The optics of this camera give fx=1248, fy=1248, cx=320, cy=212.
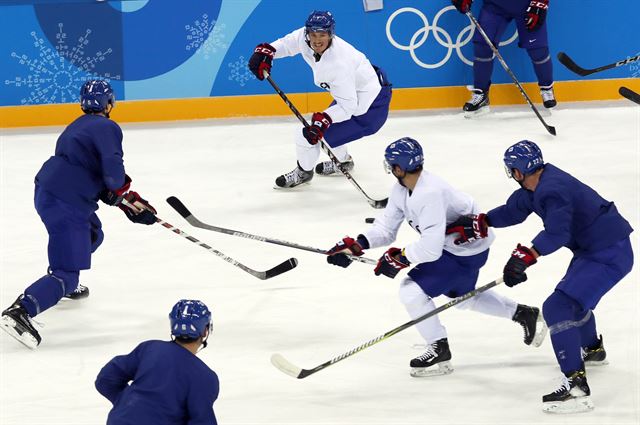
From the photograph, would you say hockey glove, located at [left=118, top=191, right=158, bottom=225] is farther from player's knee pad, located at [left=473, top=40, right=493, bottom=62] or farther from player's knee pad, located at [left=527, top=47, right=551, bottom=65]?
player's knee pad, located at [left=527, top=47, right=551, bottom=65]

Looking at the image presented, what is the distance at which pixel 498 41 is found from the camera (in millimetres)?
8391

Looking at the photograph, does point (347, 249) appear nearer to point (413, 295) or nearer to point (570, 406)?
point (413, 295)

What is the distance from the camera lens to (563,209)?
3961mm

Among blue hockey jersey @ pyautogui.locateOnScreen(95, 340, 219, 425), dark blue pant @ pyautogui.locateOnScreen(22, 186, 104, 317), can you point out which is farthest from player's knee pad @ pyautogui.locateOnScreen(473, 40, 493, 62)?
blue hockey jersey @ pyautogui.locateOnScreen(95, 340, 219, 425)

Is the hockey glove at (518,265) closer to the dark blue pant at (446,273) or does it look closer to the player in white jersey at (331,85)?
the dark blue pant at (446,273)

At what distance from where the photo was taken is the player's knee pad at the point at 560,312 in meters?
4.02

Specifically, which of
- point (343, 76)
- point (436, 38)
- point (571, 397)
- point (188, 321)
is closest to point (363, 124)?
point (343, 76)

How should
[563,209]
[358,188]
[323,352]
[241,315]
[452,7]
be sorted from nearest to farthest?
[563,209]
[323,352]
[241,315]
[358,188]
[452,7]

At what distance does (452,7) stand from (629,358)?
442cm

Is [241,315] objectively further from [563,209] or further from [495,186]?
[495,186]

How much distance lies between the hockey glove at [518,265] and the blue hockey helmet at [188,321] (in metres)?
1.14

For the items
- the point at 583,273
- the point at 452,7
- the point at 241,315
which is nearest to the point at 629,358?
the point at 583,273

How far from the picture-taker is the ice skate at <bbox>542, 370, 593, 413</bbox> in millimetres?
4012

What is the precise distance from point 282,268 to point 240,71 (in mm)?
3480
